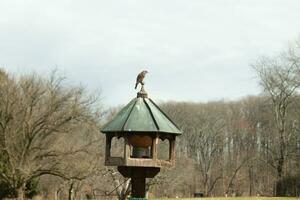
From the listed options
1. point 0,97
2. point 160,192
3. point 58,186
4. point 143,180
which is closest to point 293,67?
point 160,192

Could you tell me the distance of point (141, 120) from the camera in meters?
6.98

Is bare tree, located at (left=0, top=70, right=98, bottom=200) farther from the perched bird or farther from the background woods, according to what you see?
the perched bird

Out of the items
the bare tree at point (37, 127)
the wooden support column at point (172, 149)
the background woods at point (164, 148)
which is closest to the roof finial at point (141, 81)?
the wooden support column at point (172, 149)

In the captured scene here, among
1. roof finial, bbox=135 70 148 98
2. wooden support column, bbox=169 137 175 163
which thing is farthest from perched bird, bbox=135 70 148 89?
wooden support column, bbox=169 137 175 163

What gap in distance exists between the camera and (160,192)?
5544cm

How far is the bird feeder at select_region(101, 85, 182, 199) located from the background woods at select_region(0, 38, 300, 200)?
19.4m

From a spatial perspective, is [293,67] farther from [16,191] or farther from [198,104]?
[16,191]

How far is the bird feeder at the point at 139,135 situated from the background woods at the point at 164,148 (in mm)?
19439

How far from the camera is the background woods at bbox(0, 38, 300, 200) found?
110 ft

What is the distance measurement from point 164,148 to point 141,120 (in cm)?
3074

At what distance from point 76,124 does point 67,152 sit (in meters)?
1.90

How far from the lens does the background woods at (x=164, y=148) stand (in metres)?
33.5

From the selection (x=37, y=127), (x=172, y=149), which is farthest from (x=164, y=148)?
(x=172, y=149)

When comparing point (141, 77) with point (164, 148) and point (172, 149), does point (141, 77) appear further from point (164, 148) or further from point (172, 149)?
point (164, 148)
